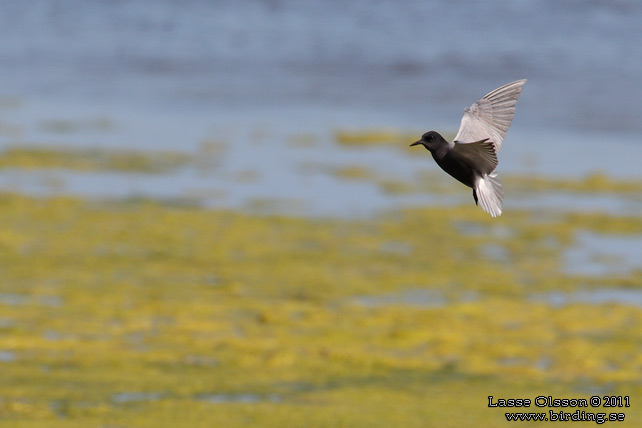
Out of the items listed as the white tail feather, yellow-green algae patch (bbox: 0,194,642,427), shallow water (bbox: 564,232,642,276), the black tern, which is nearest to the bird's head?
the black tern

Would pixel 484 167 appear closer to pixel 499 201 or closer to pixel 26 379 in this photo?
pixel 499 201

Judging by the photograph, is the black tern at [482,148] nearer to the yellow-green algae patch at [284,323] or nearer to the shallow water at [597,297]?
the yellow-green algae patch at [284,323]

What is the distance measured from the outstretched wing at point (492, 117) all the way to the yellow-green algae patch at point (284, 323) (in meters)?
8.73

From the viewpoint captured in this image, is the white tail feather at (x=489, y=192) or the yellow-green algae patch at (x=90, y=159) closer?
the white tail feather at (x=489, y=192)

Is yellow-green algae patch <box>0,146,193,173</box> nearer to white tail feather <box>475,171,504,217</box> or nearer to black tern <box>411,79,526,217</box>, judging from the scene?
black tern <box>411,79,526,217</box>

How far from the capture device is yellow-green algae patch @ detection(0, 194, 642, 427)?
11.7 m

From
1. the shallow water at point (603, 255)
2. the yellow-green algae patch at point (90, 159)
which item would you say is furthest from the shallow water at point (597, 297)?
the yellow-green algae patch at point (90, 159)

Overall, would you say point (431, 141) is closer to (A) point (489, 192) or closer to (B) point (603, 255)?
(A) point (489, 192)

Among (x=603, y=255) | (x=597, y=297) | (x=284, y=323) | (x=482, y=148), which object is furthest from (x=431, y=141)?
(x=603, y=255)

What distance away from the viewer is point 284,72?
33875 millimetres

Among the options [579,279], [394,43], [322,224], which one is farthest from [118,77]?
[579,279]

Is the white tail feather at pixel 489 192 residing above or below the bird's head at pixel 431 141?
below

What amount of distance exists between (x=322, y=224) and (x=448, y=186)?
362 cm

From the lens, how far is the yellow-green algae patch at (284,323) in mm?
11727
